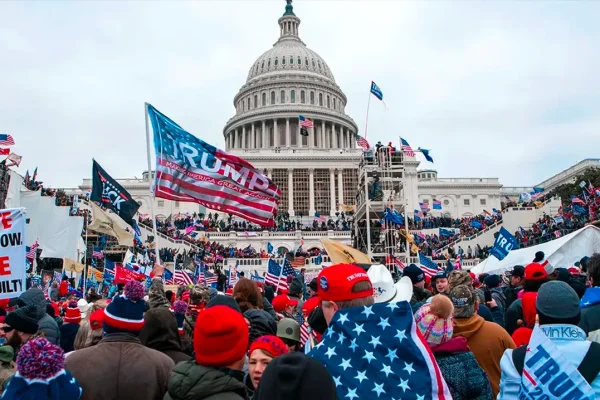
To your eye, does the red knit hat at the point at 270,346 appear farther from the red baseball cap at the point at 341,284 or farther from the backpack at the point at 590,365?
the backpack at the point at 590,365

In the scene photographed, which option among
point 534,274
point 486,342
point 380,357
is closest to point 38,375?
point 380,357

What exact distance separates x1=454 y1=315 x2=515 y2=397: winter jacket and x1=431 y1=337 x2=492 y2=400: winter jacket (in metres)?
0.52

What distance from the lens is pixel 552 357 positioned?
2969 millimetres

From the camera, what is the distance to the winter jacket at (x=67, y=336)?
6.47 meters

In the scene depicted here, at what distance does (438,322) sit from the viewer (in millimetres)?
3787

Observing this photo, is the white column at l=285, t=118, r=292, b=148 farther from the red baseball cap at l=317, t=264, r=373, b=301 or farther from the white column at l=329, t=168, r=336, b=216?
the red baseball cap at l=317, t=264, r=373, b=301

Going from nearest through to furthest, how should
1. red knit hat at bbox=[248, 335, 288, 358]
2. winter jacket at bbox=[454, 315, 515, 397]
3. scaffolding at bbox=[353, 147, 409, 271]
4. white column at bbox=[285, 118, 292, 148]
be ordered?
red knit hat at bbox=[248, 335, 288, 358] < winter jacket at bbox=[454, 315, 515, 397] < scaffolding at bbox=[353, 147, 409, 271] < white column at bbox=[285, 118, 292, 148]

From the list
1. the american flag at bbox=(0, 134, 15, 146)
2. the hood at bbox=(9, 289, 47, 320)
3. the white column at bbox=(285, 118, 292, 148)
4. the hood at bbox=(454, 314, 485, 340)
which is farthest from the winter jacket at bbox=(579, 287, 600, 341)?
the white column at bbox=(285, 118, 292, 148)

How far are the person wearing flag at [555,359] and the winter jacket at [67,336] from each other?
5.09 meters

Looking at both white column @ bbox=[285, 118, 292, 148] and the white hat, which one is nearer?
the white hat

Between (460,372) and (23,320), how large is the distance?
376 cm

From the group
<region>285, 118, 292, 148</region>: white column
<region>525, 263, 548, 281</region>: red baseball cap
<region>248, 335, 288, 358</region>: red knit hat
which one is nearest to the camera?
<region>248, 335, 288, 358</region>: red knit hat

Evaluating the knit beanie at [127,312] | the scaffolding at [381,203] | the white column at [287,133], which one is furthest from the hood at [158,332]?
the white column at [287,133]

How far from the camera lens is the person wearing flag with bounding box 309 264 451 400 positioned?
10.1 ft
